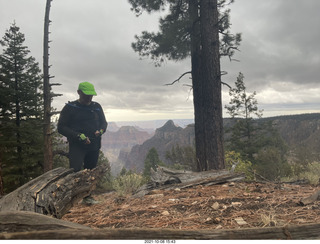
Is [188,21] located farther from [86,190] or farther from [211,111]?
[86,190]

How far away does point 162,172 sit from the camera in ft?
17.2

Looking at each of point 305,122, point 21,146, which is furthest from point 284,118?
point 21,146

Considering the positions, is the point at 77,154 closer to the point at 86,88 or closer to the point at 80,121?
the point at 80,121

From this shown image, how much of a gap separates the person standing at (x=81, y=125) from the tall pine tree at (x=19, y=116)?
11.0 meters

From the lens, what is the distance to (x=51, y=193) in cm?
311

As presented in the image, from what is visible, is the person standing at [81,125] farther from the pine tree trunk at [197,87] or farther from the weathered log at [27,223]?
the pine tree trunk at [197,87]

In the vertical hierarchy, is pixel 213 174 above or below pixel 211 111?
below

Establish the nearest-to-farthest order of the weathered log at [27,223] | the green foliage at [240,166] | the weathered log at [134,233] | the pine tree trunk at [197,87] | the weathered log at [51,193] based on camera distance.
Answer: the weathered log at [134,233] < the weathered log at [27,223] < the weathered log at [51,193] < the pine tree trunk at [197,87] < the green foliage at [240,166]

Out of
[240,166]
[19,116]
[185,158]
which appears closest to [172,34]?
[240,166]

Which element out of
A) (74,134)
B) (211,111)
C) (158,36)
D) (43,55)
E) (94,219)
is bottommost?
(94,219)

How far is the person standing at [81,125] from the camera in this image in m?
4.64

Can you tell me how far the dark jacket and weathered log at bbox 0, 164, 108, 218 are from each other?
84 centimetres

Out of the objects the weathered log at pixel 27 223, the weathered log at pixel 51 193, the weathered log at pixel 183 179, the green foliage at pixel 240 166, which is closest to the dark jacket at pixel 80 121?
the weathered log at pixel 51 193

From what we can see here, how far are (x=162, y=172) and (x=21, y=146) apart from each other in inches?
519
